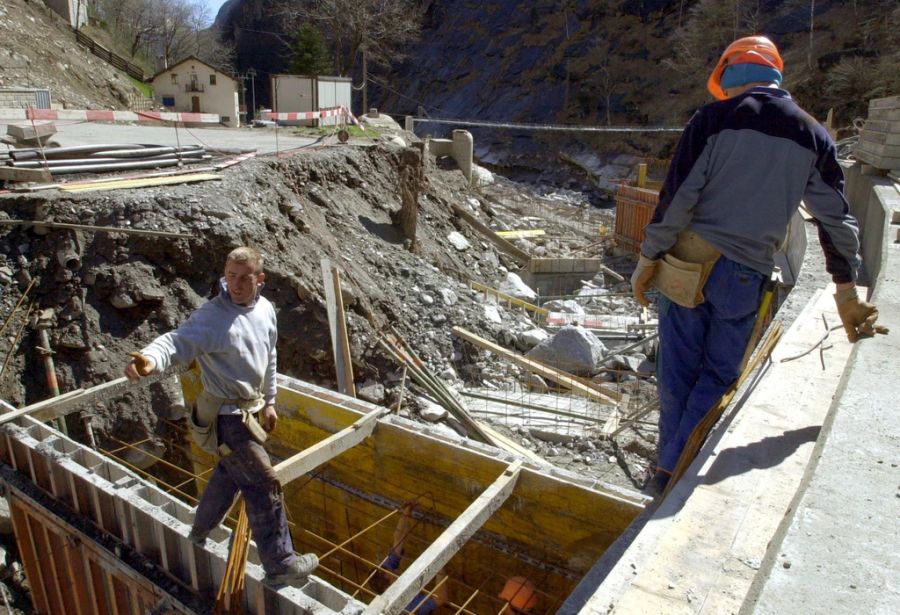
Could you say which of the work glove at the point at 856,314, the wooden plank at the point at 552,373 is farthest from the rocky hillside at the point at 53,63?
the work glove at the point at 856,314

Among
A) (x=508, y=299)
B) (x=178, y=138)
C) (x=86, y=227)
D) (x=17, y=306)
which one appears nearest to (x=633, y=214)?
(x=508, y=299)

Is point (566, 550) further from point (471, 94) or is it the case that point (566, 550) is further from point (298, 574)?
point (471, 94)

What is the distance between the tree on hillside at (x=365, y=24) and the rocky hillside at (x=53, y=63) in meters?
10.8

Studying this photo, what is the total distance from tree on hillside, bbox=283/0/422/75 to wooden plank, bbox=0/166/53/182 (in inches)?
1049

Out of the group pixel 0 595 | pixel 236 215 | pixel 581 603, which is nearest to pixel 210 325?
pixel 581 603

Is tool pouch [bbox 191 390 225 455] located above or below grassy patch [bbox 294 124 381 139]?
below

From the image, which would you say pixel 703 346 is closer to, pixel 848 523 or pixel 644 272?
pixel 644 272

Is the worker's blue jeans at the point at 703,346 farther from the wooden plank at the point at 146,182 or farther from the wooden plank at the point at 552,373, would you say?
the wooden plank at the point at 146,182

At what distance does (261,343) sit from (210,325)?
0.94 feet

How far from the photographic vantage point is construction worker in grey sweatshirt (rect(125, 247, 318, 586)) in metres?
3.29

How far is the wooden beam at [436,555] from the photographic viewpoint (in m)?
3.46

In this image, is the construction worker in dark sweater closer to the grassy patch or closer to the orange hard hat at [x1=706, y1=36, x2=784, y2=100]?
the orange hard hat at [x1=706, y1=36, x2=784, y2=100]

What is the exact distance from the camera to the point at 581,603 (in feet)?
9.92

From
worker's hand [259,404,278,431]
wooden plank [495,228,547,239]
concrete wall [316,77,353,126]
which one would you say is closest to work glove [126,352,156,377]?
worker's hand [259,404,278,431]
